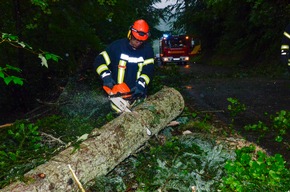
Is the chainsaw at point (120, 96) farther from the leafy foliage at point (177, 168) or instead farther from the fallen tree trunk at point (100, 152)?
the leafy foliage at point (177, 168)

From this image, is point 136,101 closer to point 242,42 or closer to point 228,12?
point 242,42

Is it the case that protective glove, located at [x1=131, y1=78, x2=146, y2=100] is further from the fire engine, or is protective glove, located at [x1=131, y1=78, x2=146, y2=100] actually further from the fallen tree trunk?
the fire engine

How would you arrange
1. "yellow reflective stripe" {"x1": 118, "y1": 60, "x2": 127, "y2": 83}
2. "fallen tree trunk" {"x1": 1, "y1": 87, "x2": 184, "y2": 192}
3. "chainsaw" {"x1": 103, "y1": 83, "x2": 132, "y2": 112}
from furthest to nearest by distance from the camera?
"yellow reflective stripe" {"x1": 118, "y1": 60, "x2": 127, "y2": 83}
"chainsaw" {"x1": 103, "y1": 83, "x2": 132, "y2": 112}
"fallen tree trunk" {"x1": 1, "y1": 87, "x2": 184, "y2": 192}

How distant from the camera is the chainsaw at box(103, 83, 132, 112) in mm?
4711

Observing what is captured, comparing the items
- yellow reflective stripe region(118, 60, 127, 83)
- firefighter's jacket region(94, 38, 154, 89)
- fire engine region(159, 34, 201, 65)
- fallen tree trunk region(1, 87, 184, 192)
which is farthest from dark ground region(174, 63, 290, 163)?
fire engine region(159, 34, 201, 65)

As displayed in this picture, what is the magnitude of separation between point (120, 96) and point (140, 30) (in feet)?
3.96

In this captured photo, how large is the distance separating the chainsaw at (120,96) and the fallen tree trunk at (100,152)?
0.59ft

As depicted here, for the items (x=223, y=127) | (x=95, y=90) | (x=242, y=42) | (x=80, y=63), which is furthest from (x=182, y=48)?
(x=223, y=127)

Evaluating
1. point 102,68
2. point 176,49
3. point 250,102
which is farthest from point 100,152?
point 176,49

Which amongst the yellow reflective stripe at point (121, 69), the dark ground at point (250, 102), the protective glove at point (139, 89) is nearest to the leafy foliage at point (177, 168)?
the protective glove at point (139, 89)

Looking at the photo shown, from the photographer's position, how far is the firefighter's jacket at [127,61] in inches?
214

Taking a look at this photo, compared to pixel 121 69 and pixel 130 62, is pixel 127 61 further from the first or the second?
pixel 121 69

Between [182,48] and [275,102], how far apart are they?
57.1 ft

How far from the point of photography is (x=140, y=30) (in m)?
5.04
